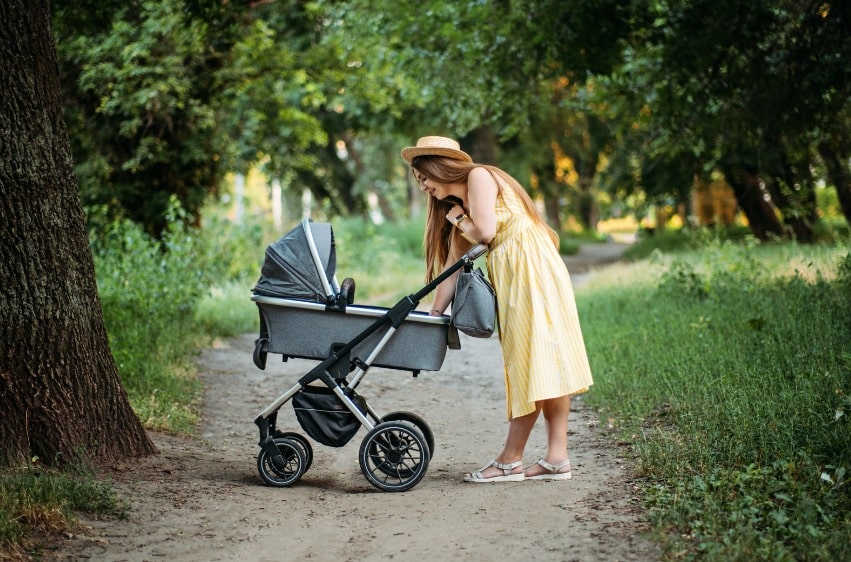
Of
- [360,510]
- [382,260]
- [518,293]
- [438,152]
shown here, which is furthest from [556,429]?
[382,260]

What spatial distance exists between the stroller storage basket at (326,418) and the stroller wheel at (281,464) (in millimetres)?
199

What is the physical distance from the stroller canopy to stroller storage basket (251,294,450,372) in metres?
0.07

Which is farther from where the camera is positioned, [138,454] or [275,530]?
[138,454]

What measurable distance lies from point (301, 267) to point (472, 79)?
9.41 metres

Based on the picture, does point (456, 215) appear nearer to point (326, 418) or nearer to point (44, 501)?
point (326, 418)

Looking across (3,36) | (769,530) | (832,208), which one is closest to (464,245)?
(769,530)

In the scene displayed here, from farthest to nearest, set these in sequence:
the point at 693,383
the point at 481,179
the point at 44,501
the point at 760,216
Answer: the point at 760,216, the point at 693,383, the point at 481,179, the point at 44,501

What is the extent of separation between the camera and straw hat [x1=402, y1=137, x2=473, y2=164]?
5.69 meters

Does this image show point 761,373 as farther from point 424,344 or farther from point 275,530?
point 275,530

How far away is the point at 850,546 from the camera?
402 centimetres

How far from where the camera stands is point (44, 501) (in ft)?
16.0

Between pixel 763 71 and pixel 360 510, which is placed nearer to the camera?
pixel 360 510

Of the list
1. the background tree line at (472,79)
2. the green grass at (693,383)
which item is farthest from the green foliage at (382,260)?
the background tree line at (472,79)

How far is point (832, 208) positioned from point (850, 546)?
99.0 ft
